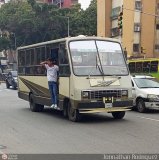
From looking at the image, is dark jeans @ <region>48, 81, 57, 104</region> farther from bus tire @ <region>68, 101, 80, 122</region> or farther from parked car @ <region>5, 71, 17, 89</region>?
parked car @ <region>5, 71, 17, 89</region>

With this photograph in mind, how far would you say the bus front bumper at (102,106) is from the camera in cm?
1328

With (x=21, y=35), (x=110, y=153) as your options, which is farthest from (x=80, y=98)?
(x=21, y=35)

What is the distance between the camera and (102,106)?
1342 cm

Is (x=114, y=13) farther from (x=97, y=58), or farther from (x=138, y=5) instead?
(x=97, y=58)

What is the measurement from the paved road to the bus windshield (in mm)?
1616

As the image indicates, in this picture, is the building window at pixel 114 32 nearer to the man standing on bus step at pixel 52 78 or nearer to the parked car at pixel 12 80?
the parked car at pixel 12 80

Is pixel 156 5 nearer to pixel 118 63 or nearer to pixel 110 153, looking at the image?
pixel 118 63

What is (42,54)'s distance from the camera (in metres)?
16.4

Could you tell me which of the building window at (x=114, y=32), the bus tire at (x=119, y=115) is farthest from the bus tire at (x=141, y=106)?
the building window at (x=114, y=32)

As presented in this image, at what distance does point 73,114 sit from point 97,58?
1.92 meters

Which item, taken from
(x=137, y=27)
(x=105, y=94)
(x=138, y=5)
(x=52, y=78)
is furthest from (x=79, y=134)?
(x=138, y=5)

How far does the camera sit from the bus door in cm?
1395

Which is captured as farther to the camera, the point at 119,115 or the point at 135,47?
the point at 135,47

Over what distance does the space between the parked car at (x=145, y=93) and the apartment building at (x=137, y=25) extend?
3108 cm
